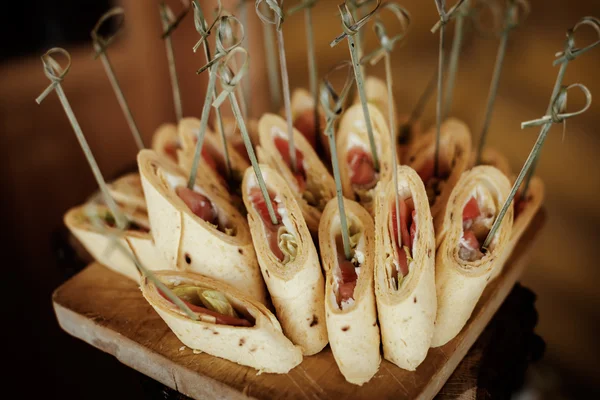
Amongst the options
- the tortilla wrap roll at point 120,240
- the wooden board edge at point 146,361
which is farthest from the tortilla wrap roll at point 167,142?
the wooden board edge at point 146,361

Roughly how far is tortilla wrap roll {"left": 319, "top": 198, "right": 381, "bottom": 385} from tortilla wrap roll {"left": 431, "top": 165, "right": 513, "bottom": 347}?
0.19 meters

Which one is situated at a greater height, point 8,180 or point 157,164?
point 157,164

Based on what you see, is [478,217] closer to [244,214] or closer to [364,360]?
[364,360]

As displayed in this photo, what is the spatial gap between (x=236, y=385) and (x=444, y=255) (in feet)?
2.12

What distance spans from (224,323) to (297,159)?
0.67 meters

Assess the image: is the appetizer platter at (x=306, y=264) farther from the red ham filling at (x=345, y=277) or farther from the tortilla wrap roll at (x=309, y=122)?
the tortilla wrap roll at (x=309, y=122)

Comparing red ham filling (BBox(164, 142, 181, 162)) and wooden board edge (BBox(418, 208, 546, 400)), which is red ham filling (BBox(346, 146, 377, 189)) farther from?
red ham filling (BBox(164, 142, 181, 162))

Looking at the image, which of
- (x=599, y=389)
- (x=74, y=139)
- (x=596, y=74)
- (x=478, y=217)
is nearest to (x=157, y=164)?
(x=478, y=217)

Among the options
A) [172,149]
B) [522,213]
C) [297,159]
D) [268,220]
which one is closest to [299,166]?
[297,159]

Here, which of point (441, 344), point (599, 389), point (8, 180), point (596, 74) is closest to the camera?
point (441, 344)

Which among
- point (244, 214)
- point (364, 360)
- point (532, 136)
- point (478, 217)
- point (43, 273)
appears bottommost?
point (43, 273)

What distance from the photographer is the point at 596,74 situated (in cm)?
245

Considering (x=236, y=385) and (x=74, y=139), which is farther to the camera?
(x=74, y=139)

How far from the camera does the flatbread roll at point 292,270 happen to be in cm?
136
